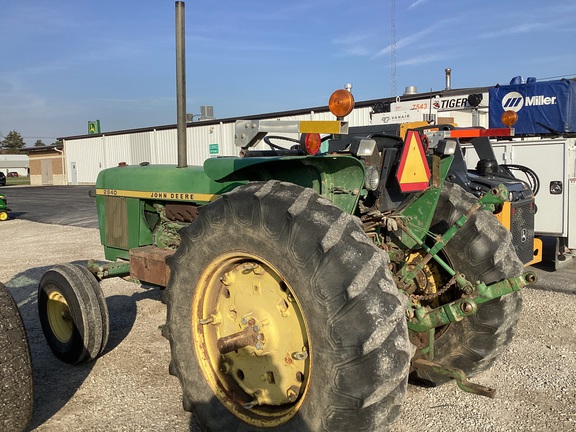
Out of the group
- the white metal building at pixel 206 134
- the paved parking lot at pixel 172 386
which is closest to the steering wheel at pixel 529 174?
the white metal building at pixel 206 134

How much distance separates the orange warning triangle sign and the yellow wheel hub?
1.02 meters

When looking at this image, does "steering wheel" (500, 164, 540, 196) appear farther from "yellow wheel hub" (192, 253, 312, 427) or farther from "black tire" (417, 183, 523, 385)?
"yellow wheel hub" (192, 253, 312, 427)

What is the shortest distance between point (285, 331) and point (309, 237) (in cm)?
61

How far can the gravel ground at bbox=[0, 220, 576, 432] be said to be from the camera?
10.7 feet

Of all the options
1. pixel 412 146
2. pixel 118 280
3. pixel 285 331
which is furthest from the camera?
pixel 118 280

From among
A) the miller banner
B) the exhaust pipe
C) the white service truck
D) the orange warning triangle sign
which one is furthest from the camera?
the miller banner

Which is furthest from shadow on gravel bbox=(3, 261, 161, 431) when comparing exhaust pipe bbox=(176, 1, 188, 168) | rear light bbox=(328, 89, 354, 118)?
rear light bbox=(328, 89, 354, 118)

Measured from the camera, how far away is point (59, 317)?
443 centimetres

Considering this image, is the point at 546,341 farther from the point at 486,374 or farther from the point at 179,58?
the point at 179,58

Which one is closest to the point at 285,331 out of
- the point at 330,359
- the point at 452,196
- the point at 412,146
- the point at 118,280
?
the point at 330,359

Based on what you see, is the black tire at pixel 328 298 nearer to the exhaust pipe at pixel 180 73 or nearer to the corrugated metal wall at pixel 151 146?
the exhaust pipe at pixel 180 73

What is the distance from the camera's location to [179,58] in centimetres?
429

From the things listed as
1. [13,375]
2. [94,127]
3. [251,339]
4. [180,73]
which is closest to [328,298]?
[251,339]

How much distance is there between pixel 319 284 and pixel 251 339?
67cm
